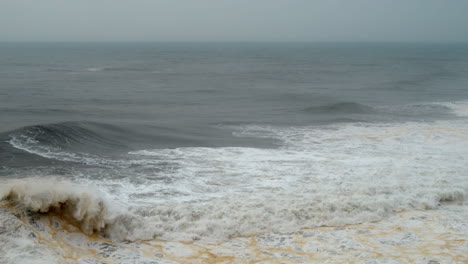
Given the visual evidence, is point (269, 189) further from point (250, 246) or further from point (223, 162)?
point (250, 246)

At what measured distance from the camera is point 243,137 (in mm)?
19719

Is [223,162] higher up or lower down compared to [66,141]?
lower down

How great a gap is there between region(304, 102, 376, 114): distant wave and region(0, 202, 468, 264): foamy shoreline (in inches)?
701

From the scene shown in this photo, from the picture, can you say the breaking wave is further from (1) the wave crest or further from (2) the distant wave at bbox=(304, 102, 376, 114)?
(2) the distant wave at bbox=(304, 102, 376, 114)

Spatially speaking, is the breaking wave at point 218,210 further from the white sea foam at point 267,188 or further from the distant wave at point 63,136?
the distant wave at point 63,136

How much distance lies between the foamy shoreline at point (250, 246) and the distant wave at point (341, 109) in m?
17.8

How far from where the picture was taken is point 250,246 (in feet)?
30.4

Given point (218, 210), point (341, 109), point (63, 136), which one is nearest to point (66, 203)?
point (218, 210)

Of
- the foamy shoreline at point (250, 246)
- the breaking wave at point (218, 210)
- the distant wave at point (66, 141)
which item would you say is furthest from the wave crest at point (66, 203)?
the distant wave at point (66, 141)

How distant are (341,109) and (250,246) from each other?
20.5 m

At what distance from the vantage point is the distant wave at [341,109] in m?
27.7

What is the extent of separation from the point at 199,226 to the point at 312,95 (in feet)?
91.2

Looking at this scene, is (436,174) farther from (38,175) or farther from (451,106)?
(451,106)

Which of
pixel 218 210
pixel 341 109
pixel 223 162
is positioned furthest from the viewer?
pixel 341 109
